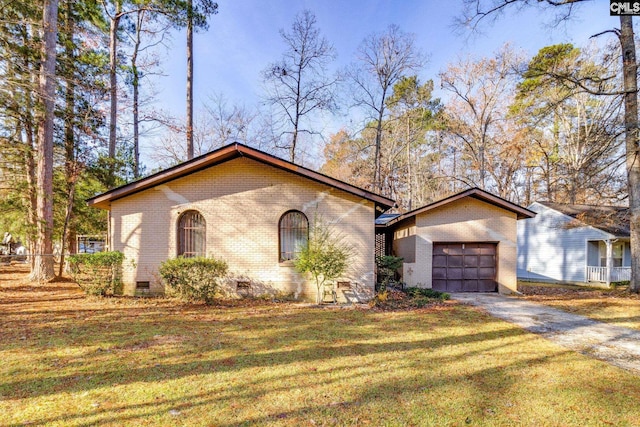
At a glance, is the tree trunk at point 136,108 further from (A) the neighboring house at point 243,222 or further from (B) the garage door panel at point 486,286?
(B) the garage door panel at point 486,286

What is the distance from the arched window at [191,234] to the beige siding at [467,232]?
7.87 m

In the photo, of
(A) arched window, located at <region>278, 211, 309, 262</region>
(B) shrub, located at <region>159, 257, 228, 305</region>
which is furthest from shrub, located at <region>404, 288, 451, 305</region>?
(B) shrub, located at <region>159, 257, 228, 305</region>

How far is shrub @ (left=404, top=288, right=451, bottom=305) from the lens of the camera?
1038cm

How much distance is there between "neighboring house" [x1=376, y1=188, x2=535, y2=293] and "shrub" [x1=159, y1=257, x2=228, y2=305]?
24.2ft

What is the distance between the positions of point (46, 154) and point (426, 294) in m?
14.7

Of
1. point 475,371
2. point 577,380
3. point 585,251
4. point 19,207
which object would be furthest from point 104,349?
point 585,251

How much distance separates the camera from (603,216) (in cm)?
1377

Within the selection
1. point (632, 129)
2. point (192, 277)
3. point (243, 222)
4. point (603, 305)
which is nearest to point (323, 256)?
point (243, 222)

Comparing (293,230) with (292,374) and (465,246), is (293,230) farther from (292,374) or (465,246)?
(465,246)

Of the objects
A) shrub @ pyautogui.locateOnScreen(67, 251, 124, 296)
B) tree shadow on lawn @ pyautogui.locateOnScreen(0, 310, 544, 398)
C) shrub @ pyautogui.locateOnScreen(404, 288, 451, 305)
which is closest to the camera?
tree shadow on lawn @ pyautogui.locateOnScreen(0, 310, 544, 398)

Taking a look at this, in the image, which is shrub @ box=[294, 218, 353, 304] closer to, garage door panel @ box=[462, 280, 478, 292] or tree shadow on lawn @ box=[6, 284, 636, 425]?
tree shadow on lawn @ box=[6, 284, 636, 425]

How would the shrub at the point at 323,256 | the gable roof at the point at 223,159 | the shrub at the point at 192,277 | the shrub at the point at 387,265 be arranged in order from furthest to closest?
1. the shrub at the point at 387,265
2. the gable roof at the point at 223,159
3. the shrub at the point at 323,256
4. the shrub at the point at 192,277

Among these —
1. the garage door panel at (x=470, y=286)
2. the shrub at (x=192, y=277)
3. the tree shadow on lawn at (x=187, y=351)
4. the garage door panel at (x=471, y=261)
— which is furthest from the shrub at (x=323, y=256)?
the garage door panel at (x=470, y=286)

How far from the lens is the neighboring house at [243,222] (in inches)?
389
